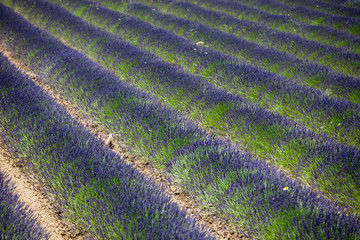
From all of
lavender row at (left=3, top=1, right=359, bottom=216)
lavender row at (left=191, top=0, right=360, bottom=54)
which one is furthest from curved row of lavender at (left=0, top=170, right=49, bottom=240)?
lavender row at (left=191, top=0, right=360, bottom=54)

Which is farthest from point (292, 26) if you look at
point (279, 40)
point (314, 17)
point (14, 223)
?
point (14, 223)

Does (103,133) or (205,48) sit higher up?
(205,48)

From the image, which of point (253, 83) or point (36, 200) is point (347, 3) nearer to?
point (253, 83)

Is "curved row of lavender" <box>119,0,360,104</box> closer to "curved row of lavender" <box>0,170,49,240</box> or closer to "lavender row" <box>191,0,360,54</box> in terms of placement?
"lavender row" <box>191,0,360,54</box>

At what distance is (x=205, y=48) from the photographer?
522 centimetres

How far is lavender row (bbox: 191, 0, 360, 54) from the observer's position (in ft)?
19.7

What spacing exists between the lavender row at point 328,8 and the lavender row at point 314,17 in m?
0.61

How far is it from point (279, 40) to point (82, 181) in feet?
17.3

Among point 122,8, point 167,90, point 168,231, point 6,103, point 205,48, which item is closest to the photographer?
point 168,231

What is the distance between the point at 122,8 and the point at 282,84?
233 inches

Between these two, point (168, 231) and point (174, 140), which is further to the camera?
point (174, 140)

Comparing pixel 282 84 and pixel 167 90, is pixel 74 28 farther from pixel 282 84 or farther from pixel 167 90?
pixel 282 84

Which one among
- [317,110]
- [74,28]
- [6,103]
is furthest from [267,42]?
[6,103]

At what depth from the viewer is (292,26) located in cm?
704
